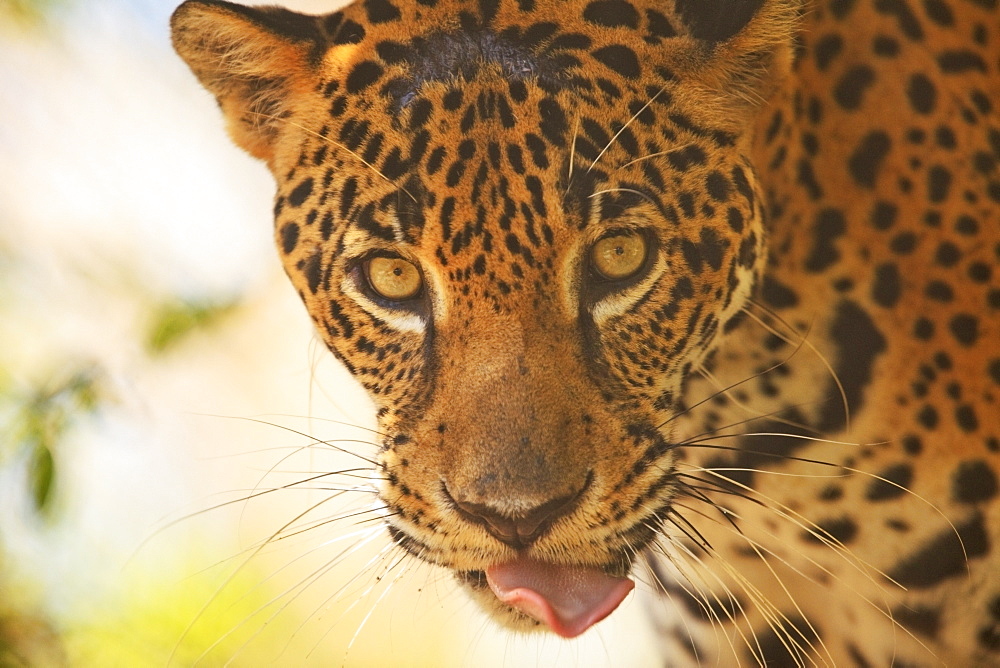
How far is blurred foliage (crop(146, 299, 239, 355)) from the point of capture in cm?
158

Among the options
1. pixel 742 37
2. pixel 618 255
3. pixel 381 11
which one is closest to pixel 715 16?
pixel 742 37

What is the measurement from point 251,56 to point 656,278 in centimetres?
64

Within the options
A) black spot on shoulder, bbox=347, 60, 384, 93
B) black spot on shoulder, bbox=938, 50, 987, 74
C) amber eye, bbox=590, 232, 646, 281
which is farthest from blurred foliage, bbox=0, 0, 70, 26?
black spot on shoulder, bbox=938, 50, 987, 74

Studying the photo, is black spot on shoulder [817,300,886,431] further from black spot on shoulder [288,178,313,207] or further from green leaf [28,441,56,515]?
green leaf [28,441,56,515]

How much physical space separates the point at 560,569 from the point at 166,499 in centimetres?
73

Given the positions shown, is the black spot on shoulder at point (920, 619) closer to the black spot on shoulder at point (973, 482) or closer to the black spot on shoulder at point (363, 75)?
the black spot on shoulder at point (973, 482)

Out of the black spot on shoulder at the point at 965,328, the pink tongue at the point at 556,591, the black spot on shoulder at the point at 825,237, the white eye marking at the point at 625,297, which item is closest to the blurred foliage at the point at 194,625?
the pink tongue at the point at 556,591

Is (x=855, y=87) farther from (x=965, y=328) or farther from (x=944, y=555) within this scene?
(x=944, y=555)

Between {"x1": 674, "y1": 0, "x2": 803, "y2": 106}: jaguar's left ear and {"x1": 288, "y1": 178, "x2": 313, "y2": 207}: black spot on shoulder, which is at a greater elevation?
{"x1": 674, "y1": 0, "x2": 803, "y2": 106}: jaguar's left ear

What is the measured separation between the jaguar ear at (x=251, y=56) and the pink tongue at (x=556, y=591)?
0.69 m

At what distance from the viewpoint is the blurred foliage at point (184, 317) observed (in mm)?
1580

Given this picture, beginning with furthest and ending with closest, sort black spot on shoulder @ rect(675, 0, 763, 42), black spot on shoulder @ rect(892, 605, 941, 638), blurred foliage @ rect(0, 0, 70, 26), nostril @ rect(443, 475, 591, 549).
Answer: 1. blurred foliage @ rect(0, 0, 70, 26)
2. black spot on shoulder @ rect(892, 605, 941, 638)
3. black spot on shoulder @ rect(675, 0, 763, 42)
4. nostril @ rect(443, 475, 591, 549)

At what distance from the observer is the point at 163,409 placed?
5.32ft

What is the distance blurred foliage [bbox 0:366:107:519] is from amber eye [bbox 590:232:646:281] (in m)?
0.89
